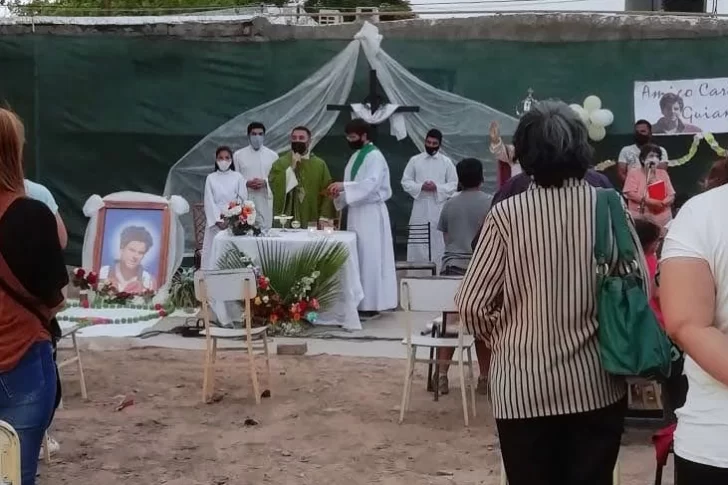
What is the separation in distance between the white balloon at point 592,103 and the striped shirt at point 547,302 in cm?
839

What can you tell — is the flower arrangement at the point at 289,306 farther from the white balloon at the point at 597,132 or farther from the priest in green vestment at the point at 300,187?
the white balloon at the point at 597,132

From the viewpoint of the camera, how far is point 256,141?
1081 centimetres

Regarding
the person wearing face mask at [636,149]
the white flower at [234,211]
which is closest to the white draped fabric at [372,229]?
the white flower at [234,211]

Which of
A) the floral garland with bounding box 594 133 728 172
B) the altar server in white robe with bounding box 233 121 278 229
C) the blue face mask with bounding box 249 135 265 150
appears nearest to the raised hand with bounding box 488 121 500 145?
the floral garland with bounding box 594 133 728 172

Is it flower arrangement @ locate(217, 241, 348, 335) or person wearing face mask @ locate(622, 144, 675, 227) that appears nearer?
flower arrangement @ locate(217, 241, 348, 335)

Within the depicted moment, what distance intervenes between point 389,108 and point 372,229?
188cm

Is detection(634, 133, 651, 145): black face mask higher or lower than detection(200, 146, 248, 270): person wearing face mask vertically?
higher

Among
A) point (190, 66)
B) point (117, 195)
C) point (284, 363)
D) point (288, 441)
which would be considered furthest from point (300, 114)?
point (288, 441)

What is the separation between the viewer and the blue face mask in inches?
425

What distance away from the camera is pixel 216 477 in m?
5.09

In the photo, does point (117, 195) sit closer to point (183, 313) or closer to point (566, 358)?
point (183, 313)

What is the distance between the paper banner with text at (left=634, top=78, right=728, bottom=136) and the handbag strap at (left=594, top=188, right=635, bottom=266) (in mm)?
8557

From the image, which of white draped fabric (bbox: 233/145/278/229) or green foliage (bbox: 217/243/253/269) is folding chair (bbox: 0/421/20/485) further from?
white draped fabric (bbox: 233/145/278/229)

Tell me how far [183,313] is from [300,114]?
273cm
